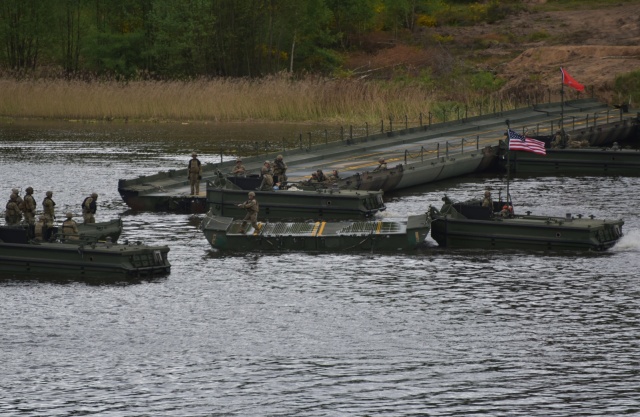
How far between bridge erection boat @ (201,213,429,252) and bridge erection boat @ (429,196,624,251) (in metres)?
1.11

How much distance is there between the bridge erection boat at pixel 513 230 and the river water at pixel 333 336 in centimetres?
71

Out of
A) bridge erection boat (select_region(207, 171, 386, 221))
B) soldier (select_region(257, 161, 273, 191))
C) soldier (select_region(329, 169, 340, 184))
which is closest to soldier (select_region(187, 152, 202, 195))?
bridge erection boat (select_region(207, 171, 386, 221))

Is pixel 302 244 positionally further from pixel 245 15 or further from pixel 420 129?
pixel 245 15

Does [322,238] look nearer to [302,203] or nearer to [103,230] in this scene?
[302,203]

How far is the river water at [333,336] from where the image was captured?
3194 centimetres

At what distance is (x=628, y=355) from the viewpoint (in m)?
35.2

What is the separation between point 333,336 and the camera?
3731 centimetres

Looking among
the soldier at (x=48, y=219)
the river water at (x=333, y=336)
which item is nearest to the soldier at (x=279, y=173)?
the river water at (x=333, y=336)

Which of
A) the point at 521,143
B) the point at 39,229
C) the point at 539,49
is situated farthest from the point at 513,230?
the point at 539,49

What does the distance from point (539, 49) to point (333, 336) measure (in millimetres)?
86652

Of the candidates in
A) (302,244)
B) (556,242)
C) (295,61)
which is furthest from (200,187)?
(295,61)

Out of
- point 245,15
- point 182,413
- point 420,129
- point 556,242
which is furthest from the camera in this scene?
point 245,15

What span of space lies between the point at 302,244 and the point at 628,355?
57.8 feet

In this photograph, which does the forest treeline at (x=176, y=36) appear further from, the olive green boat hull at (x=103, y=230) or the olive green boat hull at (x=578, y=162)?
the olive green boat hull at (x=103, y=230)
